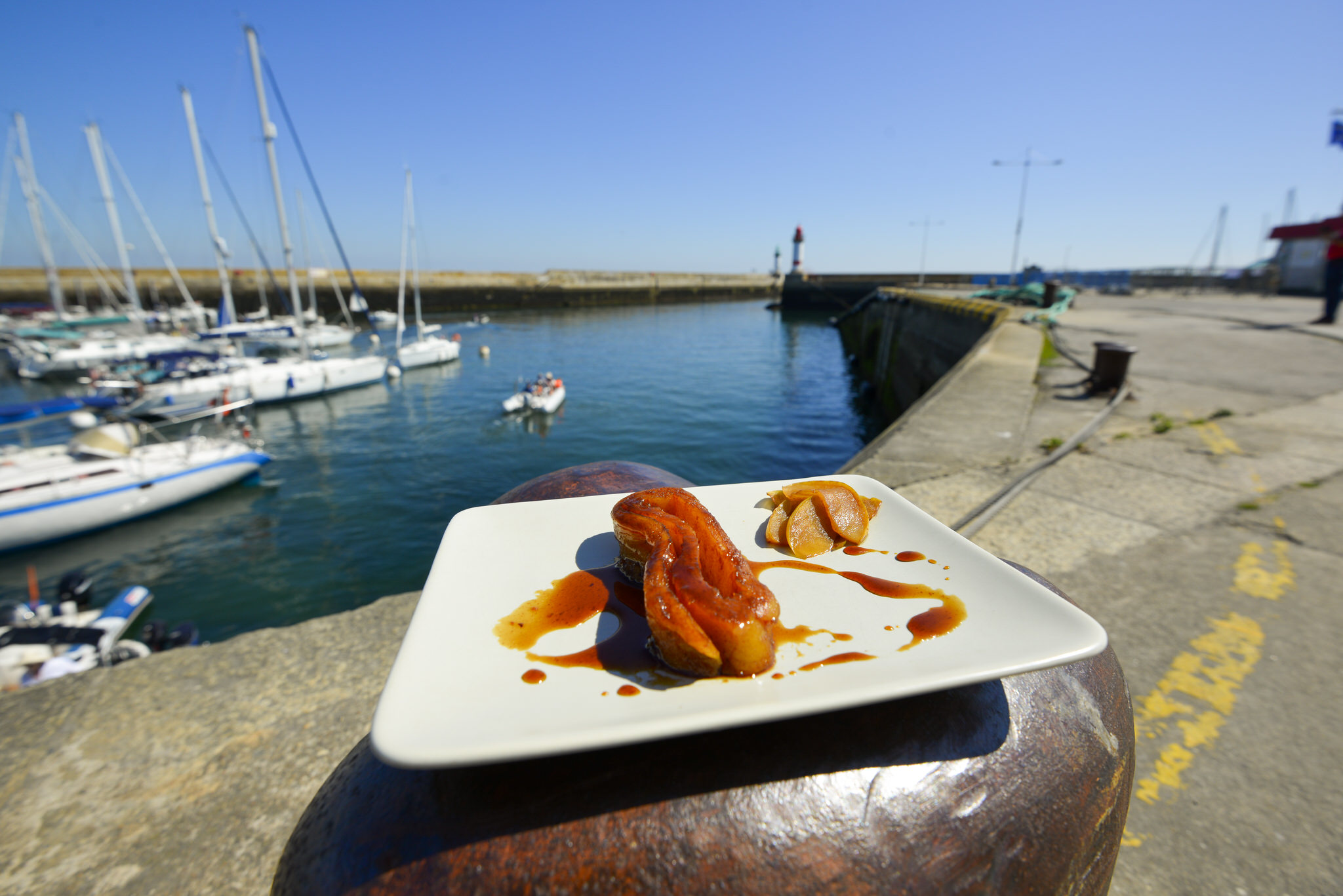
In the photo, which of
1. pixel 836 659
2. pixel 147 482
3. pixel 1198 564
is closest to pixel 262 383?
pixel 147 482

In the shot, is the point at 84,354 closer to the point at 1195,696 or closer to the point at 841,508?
the point at 841,508

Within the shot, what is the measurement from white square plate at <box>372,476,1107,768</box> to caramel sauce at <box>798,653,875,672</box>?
11 mm

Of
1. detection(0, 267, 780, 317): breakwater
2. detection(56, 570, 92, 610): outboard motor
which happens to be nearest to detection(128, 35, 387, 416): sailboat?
detection(56, 570, 92, 610): outboard motor

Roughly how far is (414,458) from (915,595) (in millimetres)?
18614

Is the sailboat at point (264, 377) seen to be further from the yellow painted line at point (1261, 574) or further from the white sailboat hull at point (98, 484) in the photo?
the yellow painted line at point (1261, 574)

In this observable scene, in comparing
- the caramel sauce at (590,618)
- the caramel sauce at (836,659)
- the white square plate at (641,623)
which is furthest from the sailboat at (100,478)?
the caramel sauce at (836,659)

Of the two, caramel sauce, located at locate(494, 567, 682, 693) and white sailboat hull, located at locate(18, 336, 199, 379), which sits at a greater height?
caramel sauce, located at locate(494, 567, 682, 693)

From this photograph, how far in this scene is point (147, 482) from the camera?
42.3 ft

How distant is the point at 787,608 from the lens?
126 centimetres

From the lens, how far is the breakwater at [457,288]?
49.3 meters

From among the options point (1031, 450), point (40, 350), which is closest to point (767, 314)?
point (40, 350)

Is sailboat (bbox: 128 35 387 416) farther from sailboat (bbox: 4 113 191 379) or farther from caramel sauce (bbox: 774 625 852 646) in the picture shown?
caramel sauce (bbox: 774 625 852 646)

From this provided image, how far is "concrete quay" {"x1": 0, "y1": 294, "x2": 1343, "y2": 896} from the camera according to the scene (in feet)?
6.59

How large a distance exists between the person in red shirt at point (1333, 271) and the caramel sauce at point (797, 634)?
22.0 metres
